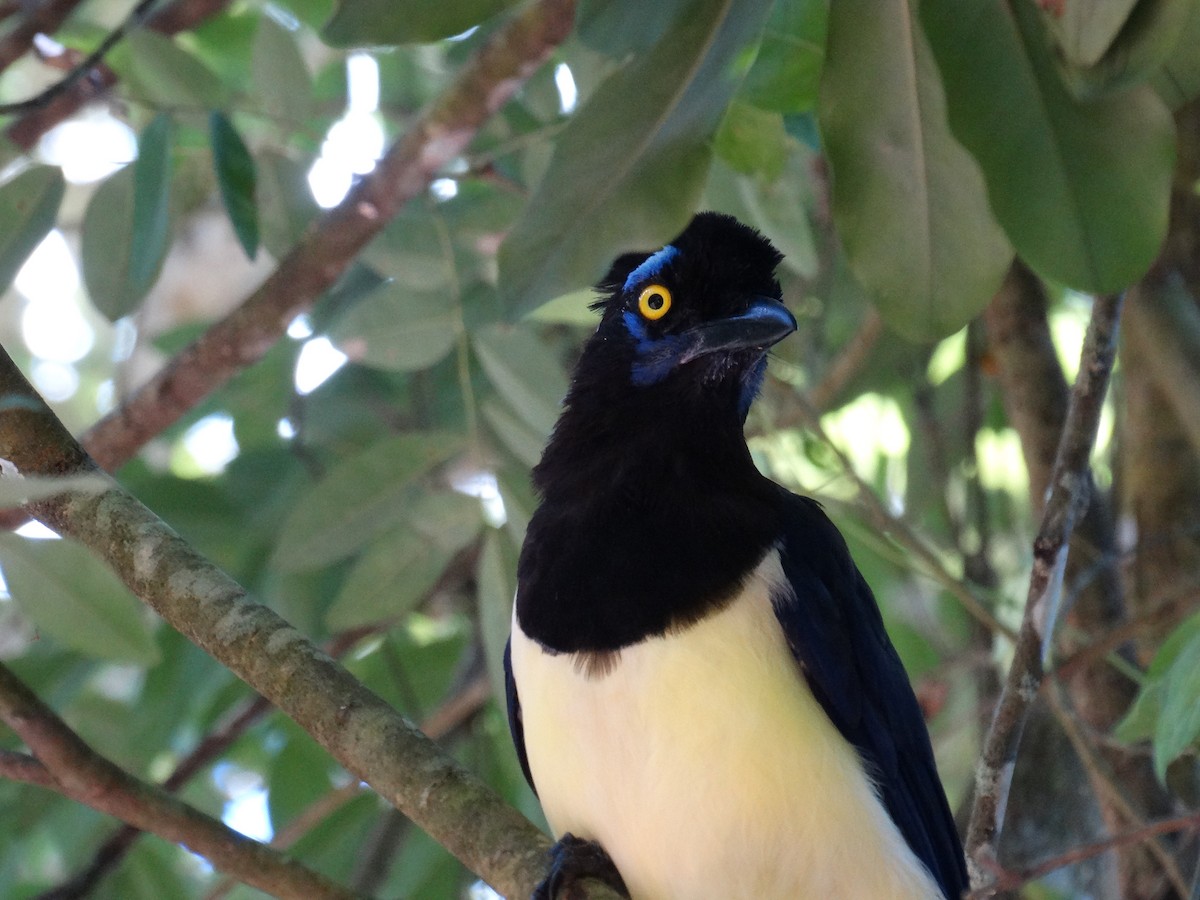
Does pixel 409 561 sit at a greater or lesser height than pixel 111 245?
lesser

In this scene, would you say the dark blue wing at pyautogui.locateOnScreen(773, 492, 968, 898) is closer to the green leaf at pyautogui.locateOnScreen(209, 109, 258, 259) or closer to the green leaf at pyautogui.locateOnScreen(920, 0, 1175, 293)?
the green leaf at pyautogui.locateOnScreen(920, 0, 1175, 293)

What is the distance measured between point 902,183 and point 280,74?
2.07 metres

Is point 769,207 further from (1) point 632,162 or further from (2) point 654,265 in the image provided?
(1) point 632,162

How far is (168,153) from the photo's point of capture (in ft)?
10.8

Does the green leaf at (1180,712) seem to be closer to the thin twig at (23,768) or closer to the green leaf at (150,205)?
the thin twig at (23,768)

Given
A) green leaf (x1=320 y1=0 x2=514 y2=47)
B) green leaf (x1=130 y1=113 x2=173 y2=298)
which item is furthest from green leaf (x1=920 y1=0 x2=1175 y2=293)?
green leaf (x1=130 y1=113 x2=173 y2=298)

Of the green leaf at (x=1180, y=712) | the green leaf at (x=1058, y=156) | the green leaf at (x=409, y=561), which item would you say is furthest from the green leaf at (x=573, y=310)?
the green leaf at (x=1180, y=712)

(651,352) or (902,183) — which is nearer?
(902,183)

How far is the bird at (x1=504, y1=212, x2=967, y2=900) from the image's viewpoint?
2.50 m

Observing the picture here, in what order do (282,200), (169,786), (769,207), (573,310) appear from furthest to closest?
1. (169,786)
2. (282,200)
3. (769,207)
4. (573,310)

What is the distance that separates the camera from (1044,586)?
2445mm

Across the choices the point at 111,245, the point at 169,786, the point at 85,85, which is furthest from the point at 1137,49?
the point at 169,786

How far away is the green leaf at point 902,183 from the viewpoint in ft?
6.68

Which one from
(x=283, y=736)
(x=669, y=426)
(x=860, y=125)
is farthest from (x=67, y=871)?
(x=860, y=125)
